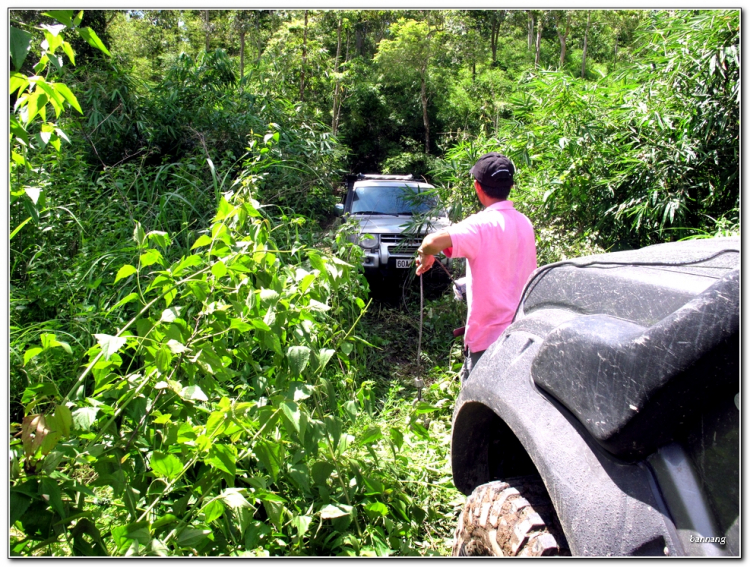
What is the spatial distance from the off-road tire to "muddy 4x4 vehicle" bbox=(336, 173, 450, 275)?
347 centimetres

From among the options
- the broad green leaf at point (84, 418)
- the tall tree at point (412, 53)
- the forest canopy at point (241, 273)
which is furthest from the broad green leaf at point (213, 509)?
the tall tree at point (412, 53)

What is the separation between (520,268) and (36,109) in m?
2.08

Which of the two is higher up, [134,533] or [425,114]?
[425,114]

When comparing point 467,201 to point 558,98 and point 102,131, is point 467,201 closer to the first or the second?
point 558,98

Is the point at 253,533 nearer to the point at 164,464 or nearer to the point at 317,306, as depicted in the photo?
the point at 164,464

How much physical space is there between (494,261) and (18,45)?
2.05 meters

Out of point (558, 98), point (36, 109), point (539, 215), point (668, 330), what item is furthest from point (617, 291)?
point (558, 98)

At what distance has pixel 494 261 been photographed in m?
2.77

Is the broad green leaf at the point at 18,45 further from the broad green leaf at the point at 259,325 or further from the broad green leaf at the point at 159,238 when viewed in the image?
the broad green leaf at the point at 259,325

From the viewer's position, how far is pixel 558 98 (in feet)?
18.7

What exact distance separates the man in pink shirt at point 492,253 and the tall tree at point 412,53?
55.3 feet

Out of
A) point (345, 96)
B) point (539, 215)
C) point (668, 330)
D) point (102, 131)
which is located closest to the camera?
point (668, 330)

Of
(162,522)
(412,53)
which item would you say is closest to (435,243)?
(162,522)

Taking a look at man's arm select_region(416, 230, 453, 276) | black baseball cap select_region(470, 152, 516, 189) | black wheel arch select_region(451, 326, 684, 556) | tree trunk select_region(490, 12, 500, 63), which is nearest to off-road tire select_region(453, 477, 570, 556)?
black wheel arch select_region(451, 326, 684, 556)
